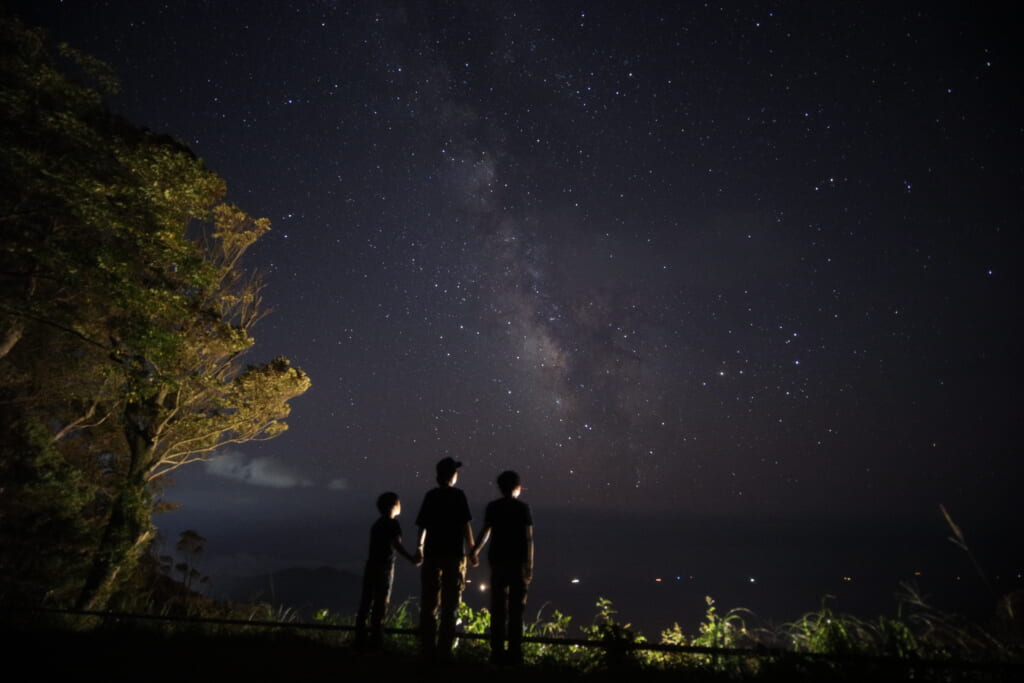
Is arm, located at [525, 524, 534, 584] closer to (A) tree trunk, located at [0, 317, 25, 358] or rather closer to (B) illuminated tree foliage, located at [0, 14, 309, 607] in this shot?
(B) illuminated tree foliage, located at [0, 14, 309, 607]

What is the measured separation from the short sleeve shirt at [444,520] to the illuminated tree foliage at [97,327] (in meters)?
6.67

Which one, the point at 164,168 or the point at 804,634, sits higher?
the point at 164,168

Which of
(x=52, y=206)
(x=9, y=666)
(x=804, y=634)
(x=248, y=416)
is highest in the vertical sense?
(x=52, y=206)

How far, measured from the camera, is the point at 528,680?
11.8 ft

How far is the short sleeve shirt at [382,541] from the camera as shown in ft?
15.4

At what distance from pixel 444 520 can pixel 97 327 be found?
387 inches

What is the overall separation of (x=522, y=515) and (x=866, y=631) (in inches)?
137

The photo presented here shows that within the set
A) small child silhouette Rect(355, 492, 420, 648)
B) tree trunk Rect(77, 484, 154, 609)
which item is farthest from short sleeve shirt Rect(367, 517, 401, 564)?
tree trunk Rect(77, 484, 154, 609)

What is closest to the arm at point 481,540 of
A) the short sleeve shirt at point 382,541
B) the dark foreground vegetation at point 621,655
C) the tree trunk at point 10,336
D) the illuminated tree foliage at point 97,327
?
the dark foreground vegetation at point 621,655

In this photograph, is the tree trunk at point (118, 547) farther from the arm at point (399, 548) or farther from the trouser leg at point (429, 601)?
the trouser leg at point (429, 601)

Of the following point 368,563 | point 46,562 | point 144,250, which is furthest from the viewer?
point 46,562

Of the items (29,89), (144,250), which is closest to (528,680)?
(144,250)

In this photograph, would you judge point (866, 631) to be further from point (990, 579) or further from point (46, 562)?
point (46, 562)

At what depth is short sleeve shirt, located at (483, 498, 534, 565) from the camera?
13.3 ft
